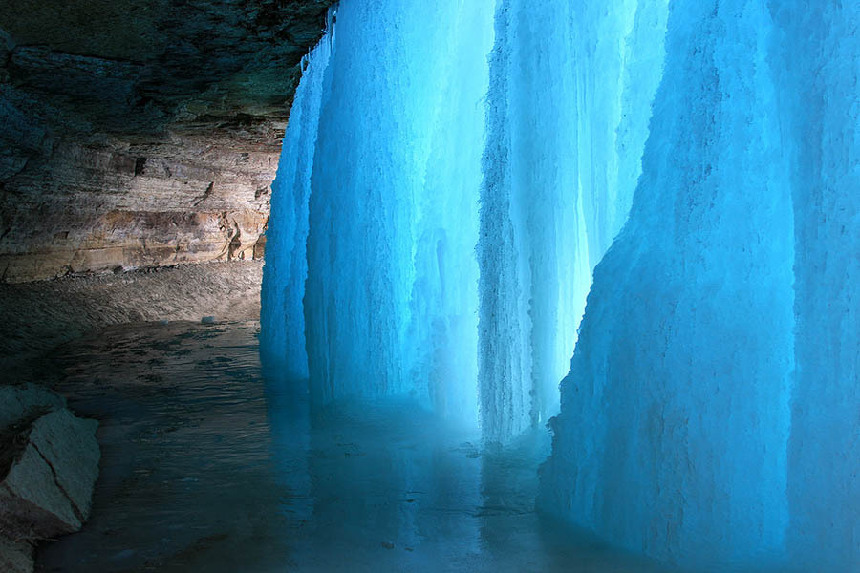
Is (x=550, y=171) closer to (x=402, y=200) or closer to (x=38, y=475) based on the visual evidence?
(x=402, y=200)

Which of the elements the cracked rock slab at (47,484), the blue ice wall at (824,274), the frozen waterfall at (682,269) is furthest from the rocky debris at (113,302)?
the blue ice wall at (824,274)

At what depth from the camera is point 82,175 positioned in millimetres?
10414

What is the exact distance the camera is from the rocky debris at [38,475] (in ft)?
9.62

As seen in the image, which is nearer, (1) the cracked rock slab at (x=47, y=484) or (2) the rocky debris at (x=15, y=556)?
(2) the rocky debris at (x=15, y=556)

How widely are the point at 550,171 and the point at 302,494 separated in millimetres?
2159

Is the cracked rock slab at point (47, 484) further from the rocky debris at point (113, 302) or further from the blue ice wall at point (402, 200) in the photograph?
the rocky debris at point (113, 302)

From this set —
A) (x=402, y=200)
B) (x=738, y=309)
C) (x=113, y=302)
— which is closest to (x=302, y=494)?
(x=738, y=309)

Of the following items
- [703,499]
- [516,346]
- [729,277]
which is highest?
[729,277]

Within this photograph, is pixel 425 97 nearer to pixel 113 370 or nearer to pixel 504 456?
pixel 504 456

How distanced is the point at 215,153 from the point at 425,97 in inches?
247

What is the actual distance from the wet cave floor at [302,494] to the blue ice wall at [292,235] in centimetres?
174

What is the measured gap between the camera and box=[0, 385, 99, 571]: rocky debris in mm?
2932

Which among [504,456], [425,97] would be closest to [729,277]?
[504,456]

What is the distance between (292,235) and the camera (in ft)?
27.6
